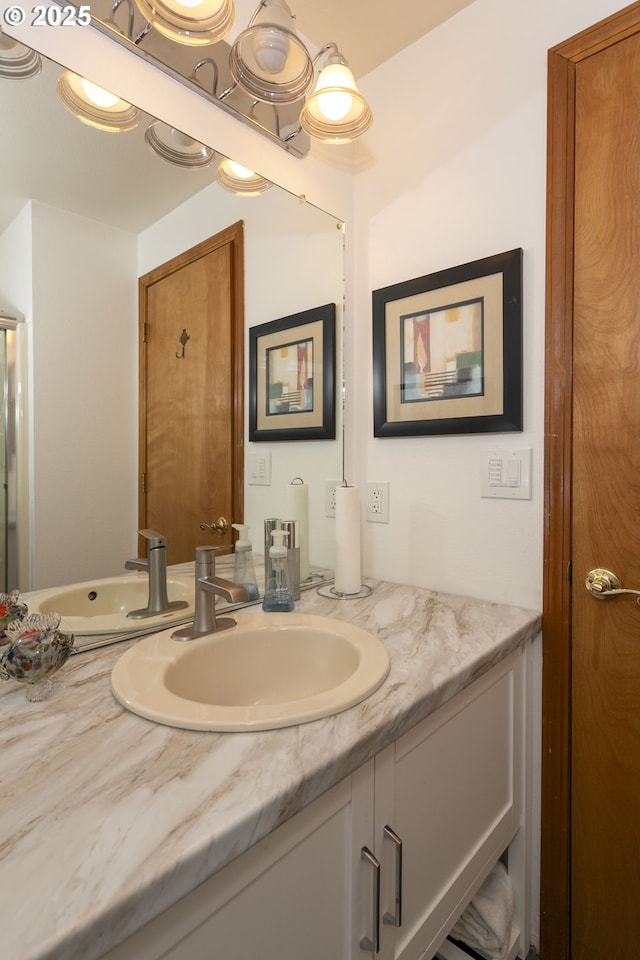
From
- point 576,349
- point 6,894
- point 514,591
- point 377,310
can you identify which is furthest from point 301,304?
point 6,894

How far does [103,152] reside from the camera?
0.94 meters

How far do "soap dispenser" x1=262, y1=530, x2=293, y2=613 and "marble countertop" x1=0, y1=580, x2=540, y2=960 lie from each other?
1.19ft

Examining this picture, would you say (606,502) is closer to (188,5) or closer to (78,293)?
(78,293)

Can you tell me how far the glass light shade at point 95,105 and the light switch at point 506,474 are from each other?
107 cm

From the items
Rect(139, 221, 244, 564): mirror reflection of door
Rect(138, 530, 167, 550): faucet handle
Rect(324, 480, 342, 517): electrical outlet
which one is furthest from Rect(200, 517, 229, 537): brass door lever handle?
Rect(324, 480, 342, 517): electrical outlet

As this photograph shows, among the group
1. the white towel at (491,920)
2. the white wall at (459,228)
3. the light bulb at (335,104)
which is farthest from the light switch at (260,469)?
the white towel at (491,920)

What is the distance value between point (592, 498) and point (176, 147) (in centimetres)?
120

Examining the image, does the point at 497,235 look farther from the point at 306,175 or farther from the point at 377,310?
the point at 306,175

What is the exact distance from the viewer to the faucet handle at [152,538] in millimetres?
1003

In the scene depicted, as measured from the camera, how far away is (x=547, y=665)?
3.60 ft

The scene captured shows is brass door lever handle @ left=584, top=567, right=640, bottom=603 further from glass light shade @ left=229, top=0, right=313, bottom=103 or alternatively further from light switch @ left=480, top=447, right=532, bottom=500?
glass light shade @ left=229, top=0, right=313, bottom=103

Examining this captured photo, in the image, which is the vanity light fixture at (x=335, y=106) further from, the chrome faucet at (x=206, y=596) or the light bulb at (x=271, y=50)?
the chrome faucet at (x=206, y=596)

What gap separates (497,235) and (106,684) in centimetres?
128

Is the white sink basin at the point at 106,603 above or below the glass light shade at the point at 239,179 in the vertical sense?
below
